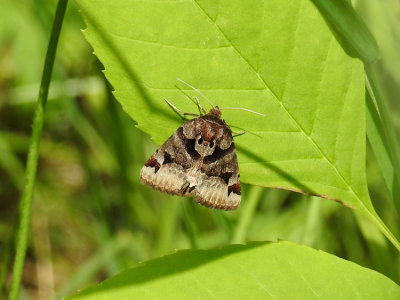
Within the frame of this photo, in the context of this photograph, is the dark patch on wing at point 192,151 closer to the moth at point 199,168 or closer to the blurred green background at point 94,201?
the moth at point 199,168

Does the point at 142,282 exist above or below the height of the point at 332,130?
below

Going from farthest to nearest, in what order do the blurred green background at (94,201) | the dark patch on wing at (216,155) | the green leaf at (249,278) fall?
the blurred green background at (94,201) → the dark patch on wing at (216,155) → the green leaf at (249,278)

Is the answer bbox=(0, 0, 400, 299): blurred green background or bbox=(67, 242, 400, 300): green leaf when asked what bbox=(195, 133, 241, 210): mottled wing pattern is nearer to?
bbox=(0, 0, 400, 299): blurred green background

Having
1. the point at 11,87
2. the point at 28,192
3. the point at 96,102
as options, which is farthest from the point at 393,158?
the point at 11,87

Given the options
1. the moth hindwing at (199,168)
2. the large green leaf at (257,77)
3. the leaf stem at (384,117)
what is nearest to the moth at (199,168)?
the moth hindwing at (199,168)

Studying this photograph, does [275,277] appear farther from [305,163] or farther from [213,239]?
[213,239]

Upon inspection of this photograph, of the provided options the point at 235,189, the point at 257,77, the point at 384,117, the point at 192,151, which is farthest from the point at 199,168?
the point at 384,117
